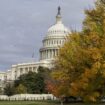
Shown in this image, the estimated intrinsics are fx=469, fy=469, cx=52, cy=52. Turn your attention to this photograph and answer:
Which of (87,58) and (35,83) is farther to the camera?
(35,83)

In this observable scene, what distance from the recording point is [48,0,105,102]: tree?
133ft

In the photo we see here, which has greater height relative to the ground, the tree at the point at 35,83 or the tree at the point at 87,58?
the tree at the point at 35,83

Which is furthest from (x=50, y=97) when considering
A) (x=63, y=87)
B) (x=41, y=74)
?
(x=63, y=87)

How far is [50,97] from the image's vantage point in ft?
365

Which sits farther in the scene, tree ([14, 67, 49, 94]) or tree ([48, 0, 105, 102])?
tree ([14, 67, 49, 94])

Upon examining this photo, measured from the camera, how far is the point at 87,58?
4178cm

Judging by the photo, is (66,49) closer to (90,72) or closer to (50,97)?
(90,72)

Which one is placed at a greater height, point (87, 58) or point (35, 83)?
point (35, 83)

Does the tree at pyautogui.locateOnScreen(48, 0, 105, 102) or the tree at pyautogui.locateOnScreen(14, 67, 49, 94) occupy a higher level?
the tree at pyautogui.locateOnScreen(14, 67, 49, 94)

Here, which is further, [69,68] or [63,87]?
[63,87]

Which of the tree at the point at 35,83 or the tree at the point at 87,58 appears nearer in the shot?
the tree at the point at 87,58

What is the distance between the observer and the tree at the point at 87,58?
4056cm

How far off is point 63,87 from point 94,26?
9647mm

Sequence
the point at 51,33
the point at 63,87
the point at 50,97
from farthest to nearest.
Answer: the point at 51,33
the point at 50,97
the point at 63,87
